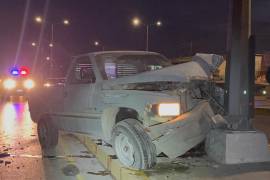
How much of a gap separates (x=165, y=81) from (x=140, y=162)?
137 cm

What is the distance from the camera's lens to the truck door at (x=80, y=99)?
8445 mm

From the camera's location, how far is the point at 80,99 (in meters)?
8.79

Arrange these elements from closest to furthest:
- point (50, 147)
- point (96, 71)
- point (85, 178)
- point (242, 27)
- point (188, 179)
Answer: point (188, 179) < point (85, 178) < point (242, 27) < point (96, 71) < point (50, 147)

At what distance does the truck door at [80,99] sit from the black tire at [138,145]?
0.92m

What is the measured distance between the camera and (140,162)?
7.11 meters

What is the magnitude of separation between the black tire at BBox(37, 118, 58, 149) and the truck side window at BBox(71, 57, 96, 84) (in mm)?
1395

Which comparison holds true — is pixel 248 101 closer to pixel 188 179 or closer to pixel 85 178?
pixel 188 179

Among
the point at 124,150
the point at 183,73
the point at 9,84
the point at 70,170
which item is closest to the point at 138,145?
the point at 124,150

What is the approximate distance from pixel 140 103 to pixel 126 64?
1793mm

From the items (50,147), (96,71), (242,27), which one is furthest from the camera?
(50,147)

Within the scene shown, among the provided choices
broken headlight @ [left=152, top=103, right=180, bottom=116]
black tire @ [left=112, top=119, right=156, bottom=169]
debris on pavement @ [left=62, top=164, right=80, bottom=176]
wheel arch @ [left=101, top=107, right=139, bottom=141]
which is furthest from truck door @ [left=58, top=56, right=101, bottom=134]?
broken headlight @ [left=152, top=103, right=180, bottom=116]

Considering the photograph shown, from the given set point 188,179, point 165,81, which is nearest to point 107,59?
point 165,81

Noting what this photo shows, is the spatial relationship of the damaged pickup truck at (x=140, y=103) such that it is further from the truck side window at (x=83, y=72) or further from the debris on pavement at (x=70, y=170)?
the debris on pavement at (x=70, y=170)

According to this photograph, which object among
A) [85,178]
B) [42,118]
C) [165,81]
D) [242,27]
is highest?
[242,27]
